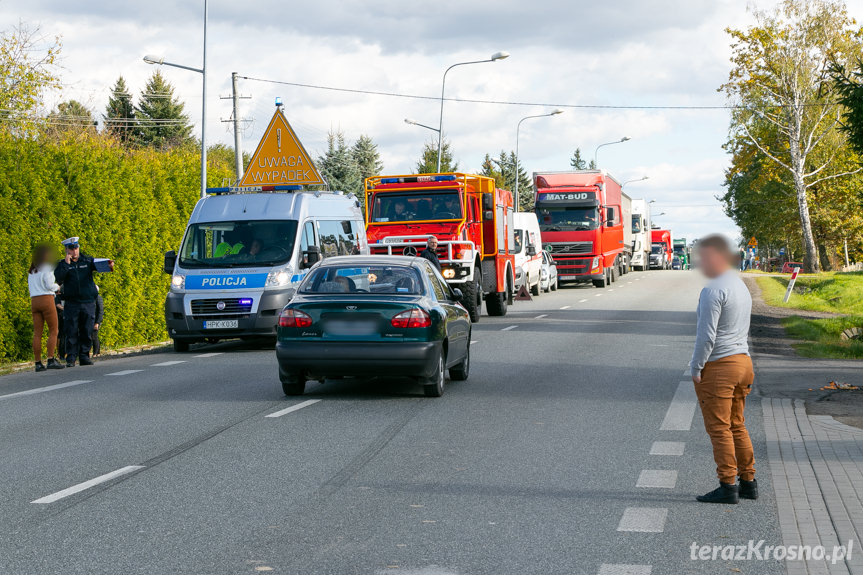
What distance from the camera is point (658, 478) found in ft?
24.6

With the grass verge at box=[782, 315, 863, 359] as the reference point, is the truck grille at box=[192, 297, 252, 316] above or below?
above

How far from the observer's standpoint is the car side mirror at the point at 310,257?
1830 centimetres

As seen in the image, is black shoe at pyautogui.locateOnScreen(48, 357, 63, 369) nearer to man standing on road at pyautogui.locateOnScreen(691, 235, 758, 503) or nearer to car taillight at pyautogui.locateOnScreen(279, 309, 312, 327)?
car taillight at pyautogui.locateOnScreen(279, 309, 312, 327)

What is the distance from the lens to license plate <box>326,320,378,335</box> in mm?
11445

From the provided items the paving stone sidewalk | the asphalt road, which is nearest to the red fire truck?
the asphalt road

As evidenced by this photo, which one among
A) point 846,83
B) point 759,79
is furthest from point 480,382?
point 759,79

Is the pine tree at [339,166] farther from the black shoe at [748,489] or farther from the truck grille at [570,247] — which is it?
the black shoe at [748,489]

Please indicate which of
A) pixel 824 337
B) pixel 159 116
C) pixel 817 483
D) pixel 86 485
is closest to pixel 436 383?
pixel 86 485

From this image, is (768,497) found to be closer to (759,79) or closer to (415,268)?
(415,268)

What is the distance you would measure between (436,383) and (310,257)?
287 inches

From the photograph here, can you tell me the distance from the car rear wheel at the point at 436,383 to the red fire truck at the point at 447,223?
37.1ft

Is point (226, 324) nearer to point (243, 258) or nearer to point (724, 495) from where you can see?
point (243, 258)

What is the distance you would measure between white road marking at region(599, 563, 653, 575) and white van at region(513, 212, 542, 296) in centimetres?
2682

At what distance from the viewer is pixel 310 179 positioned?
2522 cm
